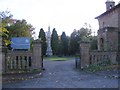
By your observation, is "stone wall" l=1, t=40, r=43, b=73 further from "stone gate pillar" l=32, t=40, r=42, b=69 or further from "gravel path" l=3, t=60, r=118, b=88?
"gravel path" l=3, t=60, r=118, b=88

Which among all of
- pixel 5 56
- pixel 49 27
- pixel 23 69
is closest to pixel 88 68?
pixel 23 69

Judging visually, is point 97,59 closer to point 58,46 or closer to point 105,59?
point 105,59

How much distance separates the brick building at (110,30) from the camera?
27072 mm

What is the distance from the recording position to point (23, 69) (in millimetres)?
20141

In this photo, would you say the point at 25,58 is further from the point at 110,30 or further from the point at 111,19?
the point at 111,19

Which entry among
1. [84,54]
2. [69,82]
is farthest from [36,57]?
[69,82]

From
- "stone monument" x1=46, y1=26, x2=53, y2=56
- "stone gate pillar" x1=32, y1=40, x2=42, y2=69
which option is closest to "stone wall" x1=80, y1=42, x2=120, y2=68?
"stone gate pillar" x1=32, y1=40, x2=42, y2=69

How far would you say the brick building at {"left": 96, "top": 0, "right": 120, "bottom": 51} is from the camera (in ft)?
88.8

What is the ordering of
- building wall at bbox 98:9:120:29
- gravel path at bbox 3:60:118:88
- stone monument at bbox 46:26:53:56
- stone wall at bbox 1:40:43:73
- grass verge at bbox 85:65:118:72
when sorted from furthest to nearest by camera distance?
stone monument at bbox 46:26:53:56, building wall at bbox 98:9:120:29, stone wall at bbox 1:40:43:73, grass verge at bbox 85:65:118:72, gravel path at bbox 3:60:118:88

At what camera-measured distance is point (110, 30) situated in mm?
30891

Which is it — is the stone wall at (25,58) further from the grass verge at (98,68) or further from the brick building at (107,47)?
the grass verge at (98,68)

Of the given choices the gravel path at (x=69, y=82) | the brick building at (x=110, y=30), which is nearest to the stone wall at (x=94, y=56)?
the brick building at (x=110, y=30)

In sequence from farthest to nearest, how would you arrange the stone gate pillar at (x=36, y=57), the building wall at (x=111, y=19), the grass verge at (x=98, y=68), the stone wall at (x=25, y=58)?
the building wall at (x=111, y=19) < the stone gate pillar at (x=36, y=57) < the stone wall at (x=25, y=58) < the grass verge at (x=98, y=68)

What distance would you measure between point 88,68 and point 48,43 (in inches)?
1431
